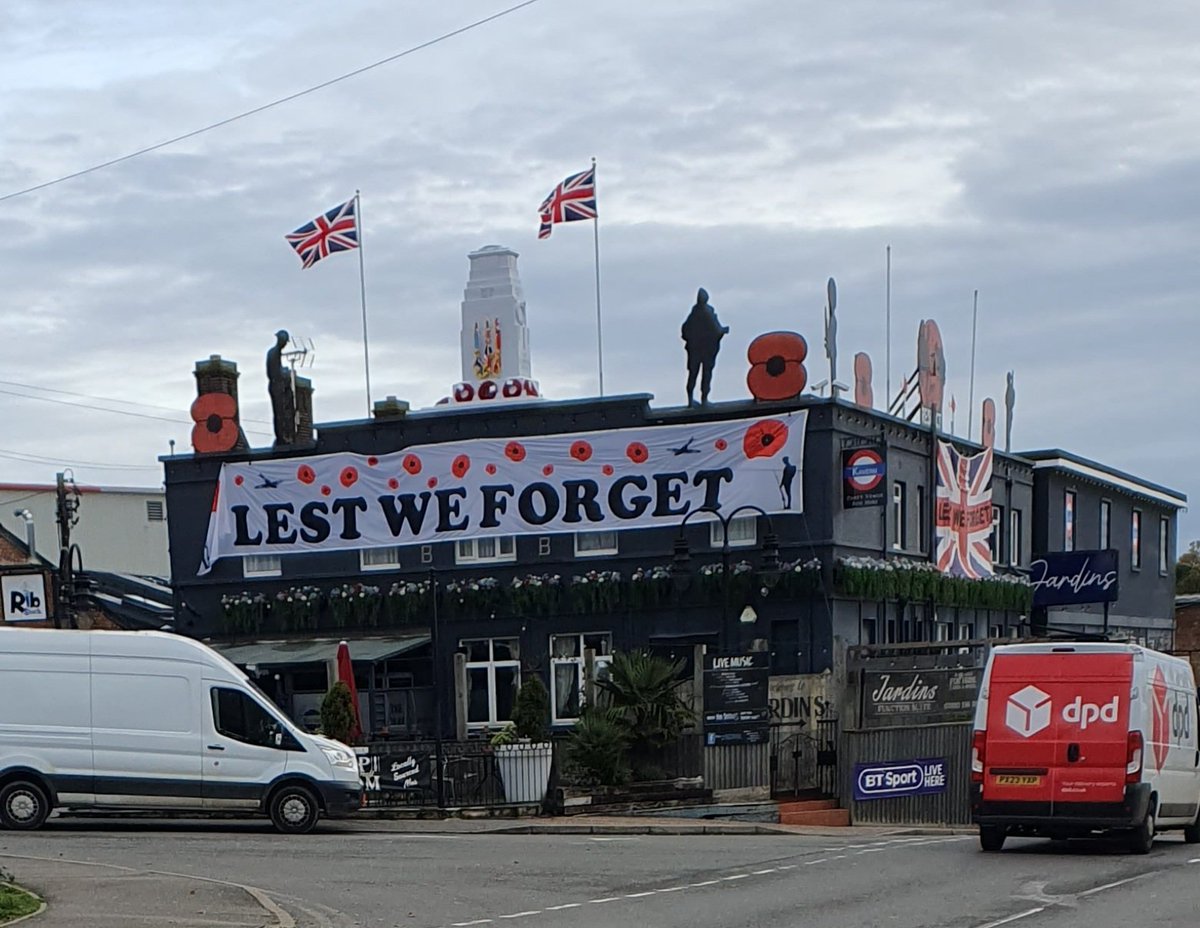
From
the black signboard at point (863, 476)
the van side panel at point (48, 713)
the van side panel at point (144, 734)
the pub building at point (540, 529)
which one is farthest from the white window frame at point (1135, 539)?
the van side panel at point (48, 713)

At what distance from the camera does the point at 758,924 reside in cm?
1425

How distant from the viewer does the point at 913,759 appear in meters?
29.7

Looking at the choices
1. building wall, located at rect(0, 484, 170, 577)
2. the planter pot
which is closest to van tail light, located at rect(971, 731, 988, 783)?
the planter pot

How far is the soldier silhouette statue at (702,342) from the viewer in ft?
132

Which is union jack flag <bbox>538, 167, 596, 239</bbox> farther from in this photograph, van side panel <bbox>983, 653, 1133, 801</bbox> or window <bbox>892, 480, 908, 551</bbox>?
van side panel <bbox>983, 653, 1133, 801</bbox>

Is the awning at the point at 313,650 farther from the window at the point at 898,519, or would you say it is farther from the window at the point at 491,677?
the window at the point at 898,519

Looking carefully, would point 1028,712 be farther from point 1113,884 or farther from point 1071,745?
point 1113,884

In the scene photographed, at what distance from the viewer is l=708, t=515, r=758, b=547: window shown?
40000 millimetres

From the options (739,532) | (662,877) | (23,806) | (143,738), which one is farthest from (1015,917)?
(739,532)

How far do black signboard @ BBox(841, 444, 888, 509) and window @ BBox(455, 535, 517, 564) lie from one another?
26.9 feet

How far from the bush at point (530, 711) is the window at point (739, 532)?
7.83 meters

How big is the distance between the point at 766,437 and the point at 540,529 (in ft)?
19.3

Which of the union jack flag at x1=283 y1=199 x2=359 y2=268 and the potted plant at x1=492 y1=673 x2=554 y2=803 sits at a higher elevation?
the union jack flag at x1=283 y1=199 x2=359 y2=268

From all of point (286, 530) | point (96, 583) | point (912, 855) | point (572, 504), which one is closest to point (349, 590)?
point (286, 530)
